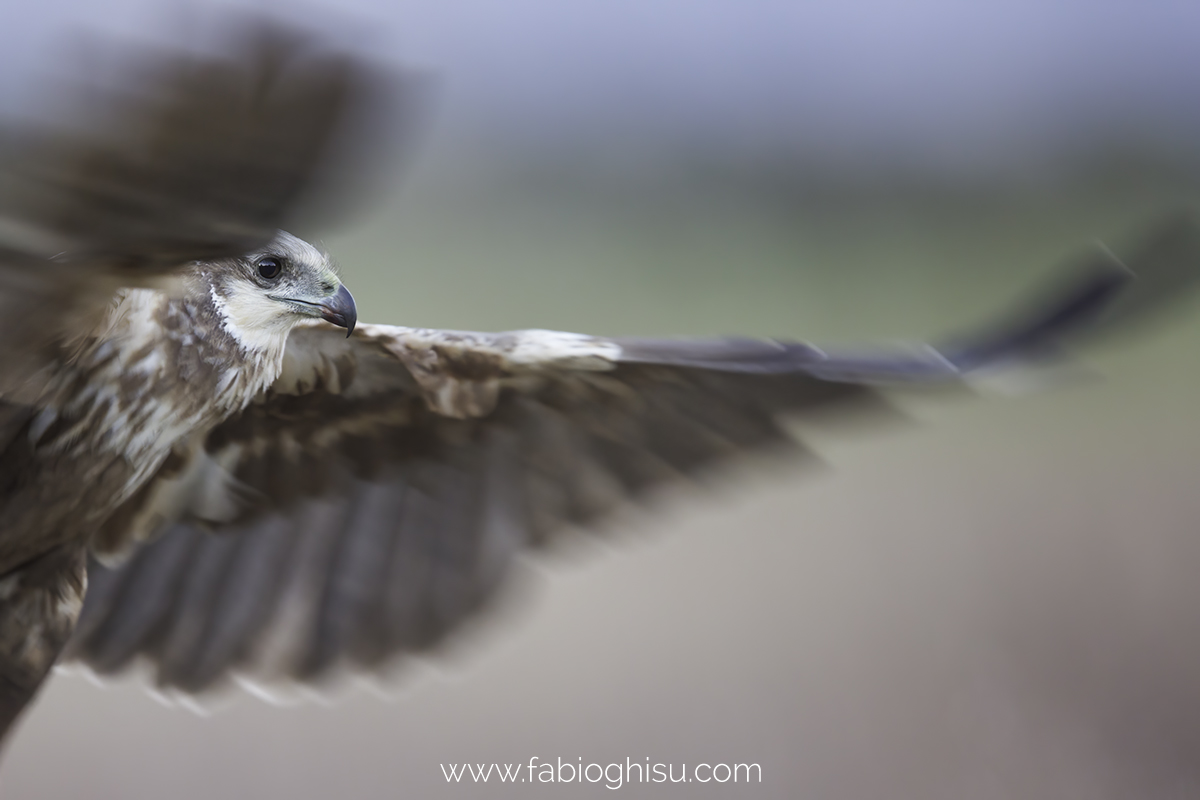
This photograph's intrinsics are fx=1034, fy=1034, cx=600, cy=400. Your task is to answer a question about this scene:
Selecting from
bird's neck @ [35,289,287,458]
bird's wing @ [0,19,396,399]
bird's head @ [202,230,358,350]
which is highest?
bird's head @ [202,230,358,350]

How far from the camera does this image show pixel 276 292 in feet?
7.32

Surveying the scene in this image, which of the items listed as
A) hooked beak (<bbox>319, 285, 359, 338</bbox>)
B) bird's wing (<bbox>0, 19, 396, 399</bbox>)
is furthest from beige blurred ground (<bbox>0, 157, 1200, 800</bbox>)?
hooked beak (<bbox>319, 285, 359, 338</bbox>)

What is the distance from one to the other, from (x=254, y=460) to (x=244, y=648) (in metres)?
0.59

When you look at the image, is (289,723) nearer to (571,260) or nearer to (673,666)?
(673,666)

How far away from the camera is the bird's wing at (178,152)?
1078 millimetres

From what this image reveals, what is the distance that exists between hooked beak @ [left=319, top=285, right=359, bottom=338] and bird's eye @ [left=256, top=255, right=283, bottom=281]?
115 mm

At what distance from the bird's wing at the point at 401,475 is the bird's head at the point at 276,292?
293 millimetres

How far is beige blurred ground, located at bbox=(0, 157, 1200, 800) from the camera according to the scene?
425 centimetres

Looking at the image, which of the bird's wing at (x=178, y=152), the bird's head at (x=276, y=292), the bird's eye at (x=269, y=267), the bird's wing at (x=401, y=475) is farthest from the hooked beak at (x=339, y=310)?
the bird's wing at (x=178, y=152)

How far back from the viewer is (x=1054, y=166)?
28.8ft

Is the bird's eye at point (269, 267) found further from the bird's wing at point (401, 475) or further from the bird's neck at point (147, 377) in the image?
the bird's wing at point (401, 475)

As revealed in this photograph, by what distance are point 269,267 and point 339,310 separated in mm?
172

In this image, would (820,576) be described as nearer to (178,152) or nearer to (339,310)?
(339,310)

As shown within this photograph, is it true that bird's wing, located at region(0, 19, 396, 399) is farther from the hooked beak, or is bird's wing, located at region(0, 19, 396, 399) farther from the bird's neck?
the hooked beak
